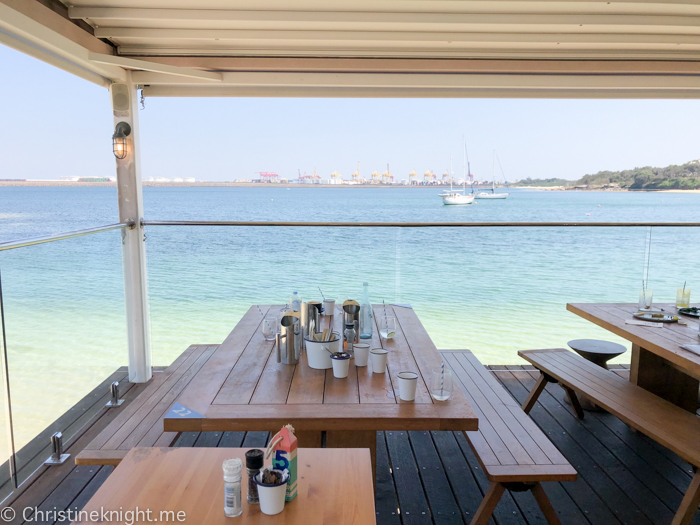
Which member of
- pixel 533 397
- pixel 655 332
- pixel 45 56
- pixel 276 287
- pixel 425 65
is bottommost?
pixel 533 397

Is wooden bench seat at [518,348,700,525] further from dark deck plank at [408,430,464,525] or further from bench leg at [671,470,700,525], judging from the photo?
dark deck plank at [408,430,464,525]

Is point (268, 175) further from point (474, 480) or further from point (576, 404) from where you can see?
point (474, 480)

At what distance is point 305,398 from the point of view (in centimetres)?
170

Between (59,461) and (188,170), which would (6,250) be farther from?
(188,170)

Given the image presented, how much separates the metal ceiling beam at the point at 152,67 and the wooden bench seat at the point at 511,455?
104 inches

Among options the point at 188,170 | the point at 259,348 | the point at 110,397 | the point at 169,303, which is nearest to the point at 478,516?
the point at 259,348

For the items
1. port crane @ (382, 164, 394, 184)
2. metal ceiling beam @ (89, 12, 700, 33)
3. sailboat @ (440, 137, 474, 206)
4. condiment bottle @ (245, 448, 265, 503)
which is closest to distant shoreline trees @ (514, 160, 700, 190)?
sailboat @ (440, 137, 474, 206)

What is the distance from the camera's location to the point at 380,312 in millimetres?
2918

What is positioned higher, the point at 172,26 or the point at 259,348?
the point at 172,26

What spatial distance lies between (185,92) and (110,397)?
90.3 inches

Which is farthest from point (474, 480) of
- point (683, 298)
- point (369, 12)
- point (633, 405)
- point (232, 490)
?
point (369, 12)

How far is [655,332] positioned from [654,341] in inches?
8.1

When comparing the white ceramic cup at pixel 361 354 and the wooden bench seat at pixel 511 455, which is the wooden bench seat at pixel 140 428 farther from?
the wooden bench seat at pixel 511 455

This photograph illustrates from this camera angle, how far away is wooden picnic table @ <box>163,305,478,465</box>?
156 cm
